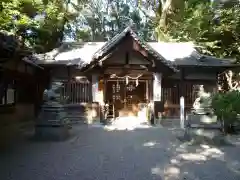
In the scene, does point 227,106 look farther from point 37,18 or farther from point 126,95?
point 37,18

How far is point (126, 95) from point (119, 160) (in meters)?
13.2

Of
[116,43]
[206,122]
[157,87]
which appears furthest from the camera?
[157,87]

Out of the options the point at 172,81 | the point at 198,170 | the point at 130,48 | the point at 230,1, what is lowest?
Answer: the point at 198,170

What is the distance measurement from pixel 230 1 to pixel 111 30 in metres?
18.3

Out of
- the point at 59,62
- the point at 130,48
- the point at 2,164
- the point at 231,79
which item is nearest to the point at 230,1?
the point at 231,79

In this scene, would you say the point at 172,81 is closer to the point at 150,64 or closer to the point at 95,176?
the point at 150,64

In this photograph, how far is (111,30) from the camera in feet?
119

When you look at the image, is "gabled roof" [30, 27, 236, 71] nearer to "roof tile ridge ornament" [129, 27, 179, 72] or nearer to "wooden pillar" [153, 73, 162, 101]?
"roof tile ridge ornament" [129, 27, 179, 72]

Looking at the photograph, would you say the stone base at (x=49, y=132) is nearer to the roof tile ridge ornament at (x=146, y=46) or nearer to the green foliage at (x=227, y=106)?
the green foliage at (x=227, y=106)

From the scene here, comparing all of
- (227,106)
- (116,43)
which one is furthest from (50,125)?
(116,43)

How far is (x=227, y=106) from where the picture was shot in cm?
1112

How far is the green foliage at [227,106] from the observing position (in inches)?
435

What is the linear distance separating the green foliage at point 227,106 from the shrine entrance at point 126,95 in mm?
8932

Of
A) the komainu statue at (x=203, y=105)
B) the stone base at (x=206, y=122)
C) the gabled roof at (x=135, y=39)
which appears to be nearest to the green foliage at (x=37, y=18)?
the gabled roof at (x=135, y=39)
